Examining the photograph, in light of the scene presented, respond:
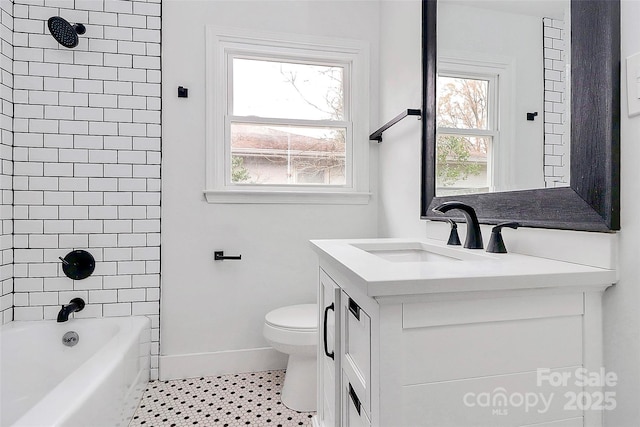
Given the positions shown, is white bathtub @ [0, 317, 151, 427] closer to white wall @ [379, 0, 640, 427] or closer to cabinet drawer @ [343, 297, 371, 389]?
cabinet drawer @ [343, 297, 371, 389]

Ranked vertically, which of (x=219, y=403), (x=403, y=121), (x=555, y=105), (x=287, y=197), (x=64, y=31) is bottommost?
(x=219, y=403)

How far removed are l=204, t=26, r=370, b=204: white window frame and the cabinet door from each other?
1.02m

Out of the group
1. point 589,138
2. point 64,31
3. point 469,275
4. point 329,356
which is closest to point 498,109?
point 589,138

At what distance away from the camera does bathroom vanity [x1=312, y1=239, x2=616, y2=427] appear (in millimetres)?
713

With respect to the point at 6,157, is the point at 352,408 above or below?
below

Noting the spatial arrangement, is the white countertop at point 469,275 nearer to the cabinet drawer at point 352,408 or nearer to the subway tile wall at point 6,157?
the cabinet drawer at point 352,408

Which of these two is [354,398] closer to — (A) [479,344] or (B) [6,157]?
(A) [479,344]

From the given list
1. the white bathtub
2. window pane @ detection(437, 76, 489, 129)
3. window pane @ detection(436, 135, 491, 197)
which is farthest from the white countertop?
the white bathtub

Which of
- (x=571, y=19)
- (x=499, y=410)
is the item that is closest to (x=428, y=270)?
(x=499, y=410)

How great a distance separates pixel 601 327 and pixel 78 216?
7.73 feet

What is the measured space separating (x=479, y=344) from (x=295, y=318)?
1.21 meters

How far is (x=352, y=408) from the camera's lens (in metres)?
0.95

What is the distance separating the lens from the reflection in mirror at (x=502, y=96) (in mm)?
967

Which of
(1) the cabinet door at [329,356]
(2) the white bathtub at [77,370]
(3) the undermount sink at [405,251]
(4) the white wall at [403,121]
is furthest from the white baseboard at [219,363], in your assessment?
(3) the undermount sink at [405,251]
